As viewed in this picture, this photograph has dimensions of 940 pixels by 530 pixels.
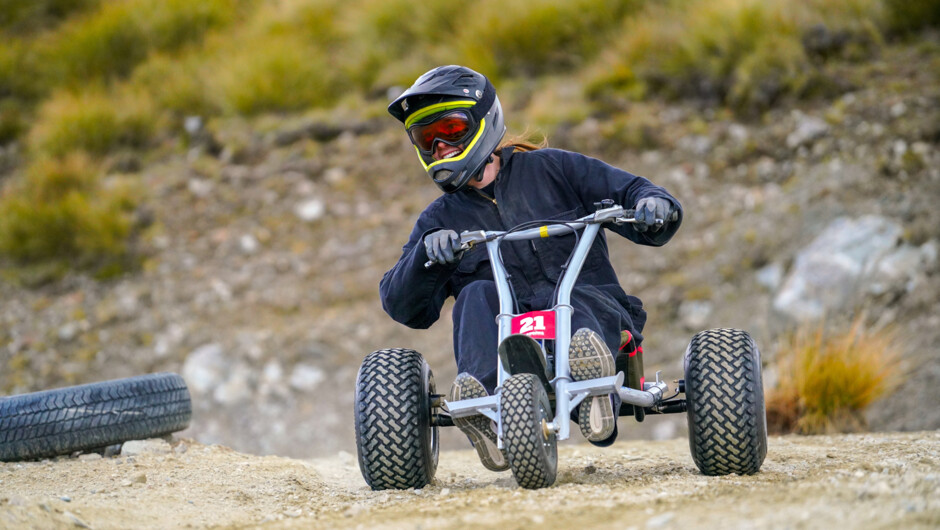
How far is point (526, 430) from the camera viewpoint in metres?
3.10

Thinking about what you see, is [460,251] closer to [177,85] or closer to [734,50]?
[734,50]

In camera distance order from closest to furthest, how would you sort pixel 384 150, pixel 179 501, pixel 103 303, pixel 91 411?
pixel 179 501
pixel 91 411
pixel 103 303
pixel 384 150

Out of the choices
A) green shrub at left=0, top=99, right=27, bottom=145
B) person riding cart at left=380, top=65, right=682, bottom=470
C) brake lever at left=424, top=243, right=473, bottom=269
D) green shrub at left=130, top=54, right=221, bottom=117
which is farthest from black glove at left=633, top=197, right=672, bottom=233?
green shrub at left=0, top=99, right=27, bottom=145

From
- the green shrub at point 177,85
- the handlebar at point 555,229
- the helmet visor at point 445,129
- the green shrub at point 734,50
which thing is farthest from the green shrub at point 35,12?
the handlebar at point 555,229

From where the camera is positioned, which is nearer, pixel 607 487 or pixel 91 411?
pixel 607 487

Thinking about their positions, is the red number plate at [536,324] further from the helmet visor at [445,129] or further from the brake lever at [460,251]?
the helmet visor at [445,129]

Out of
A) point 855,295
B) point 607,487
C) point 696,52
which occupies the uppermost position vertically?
point 696,52

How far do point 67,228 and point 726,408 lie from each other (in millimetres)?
9908

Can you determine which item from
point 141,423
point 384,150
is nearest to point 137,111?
point 384,150

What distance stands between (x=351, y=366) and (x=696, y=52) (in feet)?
18.3

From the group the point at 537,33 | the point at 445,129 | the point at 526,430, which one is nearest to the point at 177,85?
the point at 537,33

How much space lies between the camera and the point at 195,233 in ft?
36.4

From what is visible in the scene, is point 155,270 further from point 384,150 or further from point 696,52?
point 696,52

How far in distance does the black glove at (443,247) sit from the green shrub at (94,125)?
1028 cm
